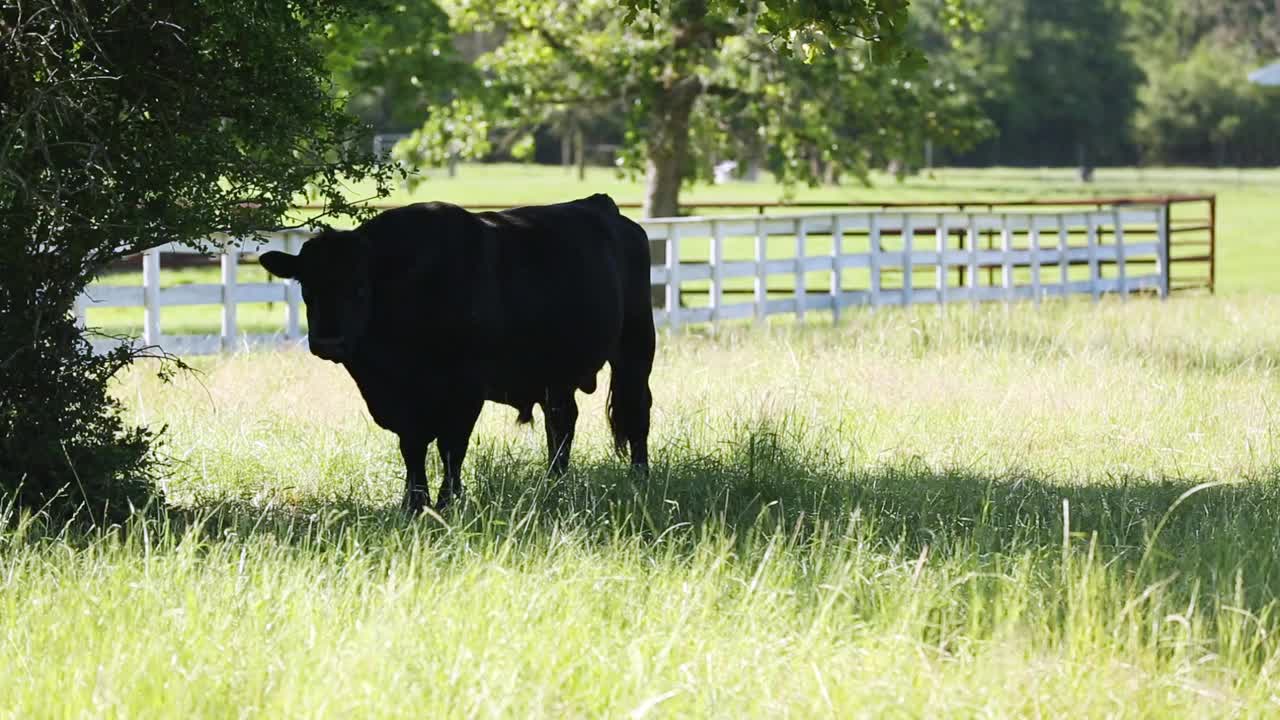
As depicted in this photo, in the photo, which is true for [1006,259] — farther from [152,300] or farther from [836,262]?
[152,300]

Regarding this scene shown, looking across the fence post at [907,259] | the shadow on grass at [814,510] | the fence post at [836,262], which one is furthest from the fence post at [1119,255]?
the shadow on grass at [814,510]

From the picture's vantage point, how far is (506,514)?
→ 6855mm

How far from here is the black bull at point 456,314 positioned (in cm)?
680

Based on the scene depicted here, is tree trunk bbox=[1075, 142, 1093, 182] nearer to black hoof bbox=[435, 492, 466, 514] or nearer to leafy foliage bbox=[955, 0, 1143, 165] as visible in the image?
leafy foliage bbox=[955, 0, 1143, 165]

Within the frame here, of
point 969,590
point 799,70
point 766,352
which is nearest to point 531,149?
point 799,70

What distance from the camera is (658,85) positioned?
72.1ft

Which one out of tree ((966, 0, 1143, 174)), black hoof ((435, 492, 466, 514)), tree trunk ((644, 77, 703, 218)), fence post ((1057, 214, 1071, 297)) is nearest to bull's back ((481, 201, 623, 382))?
black hoof ((435, 492, 466, 514))

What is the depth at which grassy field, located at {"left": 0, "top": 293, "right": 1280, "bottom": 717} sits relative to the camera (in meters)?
4.28

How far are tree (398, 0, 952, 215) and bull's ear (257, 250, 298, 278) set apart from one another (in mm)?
12588

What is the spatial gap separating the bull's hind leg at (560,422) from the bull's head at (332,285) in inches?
57.2

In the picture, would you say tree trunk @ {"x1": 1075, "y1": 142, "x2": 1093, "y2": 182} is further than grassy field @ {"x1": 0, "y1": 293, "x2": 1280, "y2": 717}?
Yes

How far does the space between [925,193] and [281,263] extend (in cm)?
6075

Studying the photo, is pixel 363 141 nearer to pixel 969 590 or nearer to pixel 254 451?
pixel 254 451

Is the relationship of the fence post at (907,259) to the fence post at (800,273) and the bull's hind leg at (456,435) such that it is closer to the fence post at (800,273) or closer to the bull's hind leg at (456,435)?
the fence post at (800,273)
